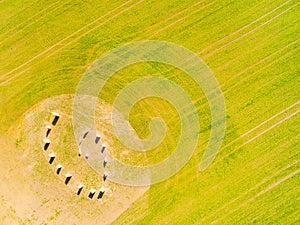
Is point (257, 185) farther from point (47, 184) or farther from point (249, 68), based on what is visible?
point (47, 184)

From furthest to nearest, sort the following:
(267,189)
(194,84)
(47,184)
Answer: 1. (194,84)
2. (267,189)
3. (47,184)

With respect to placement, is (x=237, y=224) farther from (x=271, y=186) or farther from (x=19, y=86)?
(x=19, y=86)

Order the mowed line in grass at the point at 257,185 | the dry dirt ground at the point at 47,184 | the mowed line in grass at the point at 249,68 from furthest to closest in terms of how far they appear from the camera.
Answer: the mowed line in grass at the point at 249,68, the mowed line in grass at the point at 257,185, the dry dirt ground at the point at 47,184

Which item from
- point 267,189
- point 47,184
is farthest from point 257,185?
point 47,184

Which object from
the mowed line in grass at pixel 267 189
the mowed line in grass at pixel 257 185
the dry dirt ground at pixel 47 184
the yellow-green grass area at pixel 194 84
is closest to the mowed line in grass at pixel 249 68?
the yellow-green grass area at pixel 194 84

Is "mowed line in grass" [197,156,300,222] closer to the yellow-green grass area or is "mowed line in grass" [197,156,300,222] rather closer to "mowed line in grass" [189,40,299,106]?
the yellow-green grass area

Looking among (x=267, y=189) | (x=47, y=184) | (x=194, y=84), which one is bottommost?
(x=267, y=189)

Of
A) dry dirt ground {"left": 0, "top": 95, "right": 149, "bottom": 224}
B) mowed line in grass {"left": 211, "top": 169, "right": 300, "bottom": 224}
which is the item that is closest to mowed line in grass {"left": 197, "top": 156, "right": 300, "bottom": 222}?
mowed line in grass {"left": 211, "top": 169, "right": 300, "bottom": 224}

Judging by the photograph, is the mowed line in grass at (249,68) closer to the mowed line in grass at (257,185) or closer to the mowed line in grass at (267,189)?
the mowed line in grass at (257,185)

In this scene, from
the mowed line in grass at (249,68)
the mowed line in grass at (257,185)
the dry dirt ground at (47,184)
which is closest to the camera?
the dry dirt ground at (47,184)
